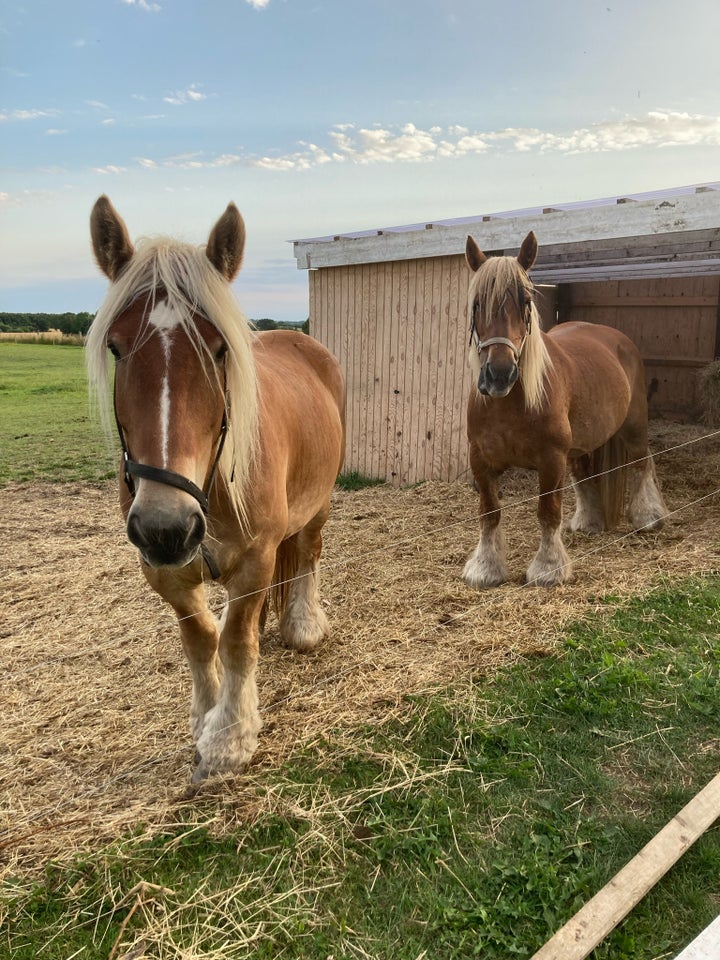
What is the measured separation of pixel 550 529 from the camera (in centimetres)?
444

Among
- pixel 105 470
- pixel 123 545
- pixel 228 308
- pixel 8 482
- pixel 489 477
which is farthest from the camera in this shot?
pixel 105 470

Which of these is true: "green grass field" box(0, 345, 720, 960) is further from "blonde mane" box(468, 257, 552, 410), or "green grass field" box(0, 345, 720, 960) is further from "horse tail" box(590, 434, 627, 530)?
"horse tail" box(590, 434, 627, 530)

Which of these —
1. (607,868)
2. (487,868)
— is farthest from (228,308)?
(607,868)

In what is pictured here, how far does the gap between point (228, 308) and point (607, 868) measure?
209 centimetres

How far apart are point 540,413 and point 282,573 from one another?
6.74ft

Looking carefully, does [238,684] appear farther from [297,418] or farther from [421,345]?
[421,345]

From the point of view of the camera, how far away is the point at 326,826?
220 centimetres

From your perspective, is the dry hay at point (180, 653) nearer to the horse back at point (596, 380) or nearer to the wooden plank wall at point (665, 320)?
the horse back at point (596, 380)

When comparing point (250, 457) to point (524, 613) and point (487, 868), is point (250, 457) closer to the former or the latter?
point (487, 868)

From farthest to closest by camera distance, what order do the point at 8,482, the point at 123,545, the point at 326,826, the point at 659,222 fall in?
the point at 8,482, the point at 123,545, the point at 659,222, the point at 326,826

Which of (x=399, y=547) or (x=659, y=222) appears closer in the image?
(x=659, y=222)

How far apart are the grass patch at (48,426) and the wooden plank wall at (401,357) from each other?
3.04 metres

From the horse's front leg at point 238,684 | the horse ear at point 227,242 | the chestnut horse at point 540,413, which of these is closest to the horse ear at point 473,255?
the chestnut horse at point 540,413

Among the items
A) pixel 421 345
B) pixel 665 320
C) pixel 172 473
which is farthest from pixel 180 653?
pixel 665 320
